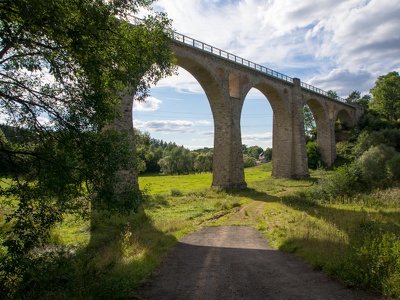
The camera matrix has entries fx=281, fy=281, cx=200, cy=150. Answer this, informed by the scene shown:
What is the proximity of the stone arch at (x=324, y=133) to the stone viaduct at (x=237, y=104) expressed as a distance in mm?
2066

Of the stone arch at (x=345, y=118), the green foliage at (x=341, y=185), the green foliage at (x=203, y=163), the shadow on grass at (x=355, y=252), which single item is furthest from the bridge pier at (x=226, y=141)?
the green foliage at (x=203, y=163)

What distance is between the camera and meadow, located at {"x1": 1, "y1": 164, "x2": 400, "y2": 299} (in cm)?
667

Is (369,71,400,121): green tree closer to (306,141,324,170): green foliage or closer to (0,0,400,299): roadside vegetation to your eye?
(306,141,324,170): green foliage

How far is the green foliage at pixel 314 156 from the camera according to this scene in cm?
4772

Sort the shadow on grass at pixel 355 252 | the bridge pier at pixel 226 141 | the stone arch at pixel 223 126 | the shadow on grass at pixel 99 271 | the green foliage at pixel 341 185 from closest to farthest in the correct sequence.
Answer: the shadow on grass at pixel 99 271
the shadow on grass at pixel 355 252
the green foliage at pixel 341 185
the stone arch at pixel 223 126
the bridge pier at pixel 226 141

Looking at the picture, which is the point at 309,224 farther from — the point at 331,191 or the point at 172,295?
the point at 331,191


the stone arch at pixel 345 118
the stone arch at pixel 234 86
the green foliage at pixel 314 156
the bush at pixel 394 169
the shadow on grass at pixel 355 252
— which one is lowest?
the shadow on grass at pixel 355 252

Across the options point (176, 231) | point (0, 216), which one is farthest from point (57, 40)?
point (0, 216)

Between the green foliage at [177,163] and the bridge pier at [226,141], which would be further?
the green foliage at [177,163]

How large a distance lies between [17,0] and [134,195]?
4837mm

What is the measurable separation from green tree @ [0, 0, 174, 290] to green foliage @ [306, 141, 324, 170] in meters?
45.1

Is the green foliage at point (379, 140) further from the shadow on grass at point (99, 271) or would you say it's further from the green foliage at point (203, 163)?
the shadow on grass at point (99, 271)

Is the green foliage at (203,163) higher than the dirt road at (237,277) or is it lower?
higher

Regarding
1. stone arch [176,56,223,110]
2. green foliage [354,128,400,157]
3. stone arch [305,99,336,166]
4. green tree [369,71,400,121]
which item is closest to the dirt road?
stone arch [176,56,223,110]
